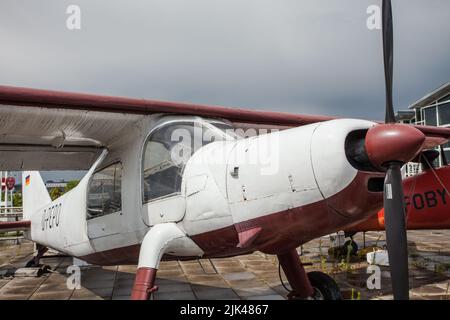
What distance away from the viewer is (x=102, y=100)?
13.6 ft

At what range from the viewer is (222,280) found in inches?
Answer: 283

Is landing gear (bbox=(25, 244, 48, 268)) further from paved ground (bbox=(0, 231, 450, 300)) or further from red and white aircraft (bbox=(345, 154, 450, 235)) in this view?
red and white aircraft (bbox=(345, 154, 450, 235))

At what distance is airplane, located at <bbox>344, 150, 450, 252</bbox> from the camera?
25.2 ft

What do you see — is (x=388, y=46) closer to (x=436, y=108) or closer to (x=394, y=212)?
(x=394, y=212)

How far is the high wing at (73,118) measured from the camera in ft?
12.9

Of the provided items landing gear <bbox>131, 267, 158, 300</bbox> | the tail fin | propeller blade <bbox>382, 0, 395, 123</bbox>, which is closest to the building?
the tail fin

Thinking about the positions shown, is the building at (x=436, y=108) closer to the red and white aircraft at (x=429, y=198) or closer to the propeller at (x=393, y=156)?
the red and white aircraft at (x=429, y=198)

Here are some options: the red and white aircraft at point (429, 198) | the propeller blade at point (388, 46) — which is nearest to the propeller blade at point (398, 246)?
the propeller blade at point (388, 46)

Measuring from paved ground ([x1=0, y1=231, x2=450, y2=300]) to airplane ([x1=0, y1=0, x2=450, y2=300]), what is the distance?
140cm

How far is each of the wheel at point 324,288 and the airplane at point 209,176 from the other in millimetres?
13
